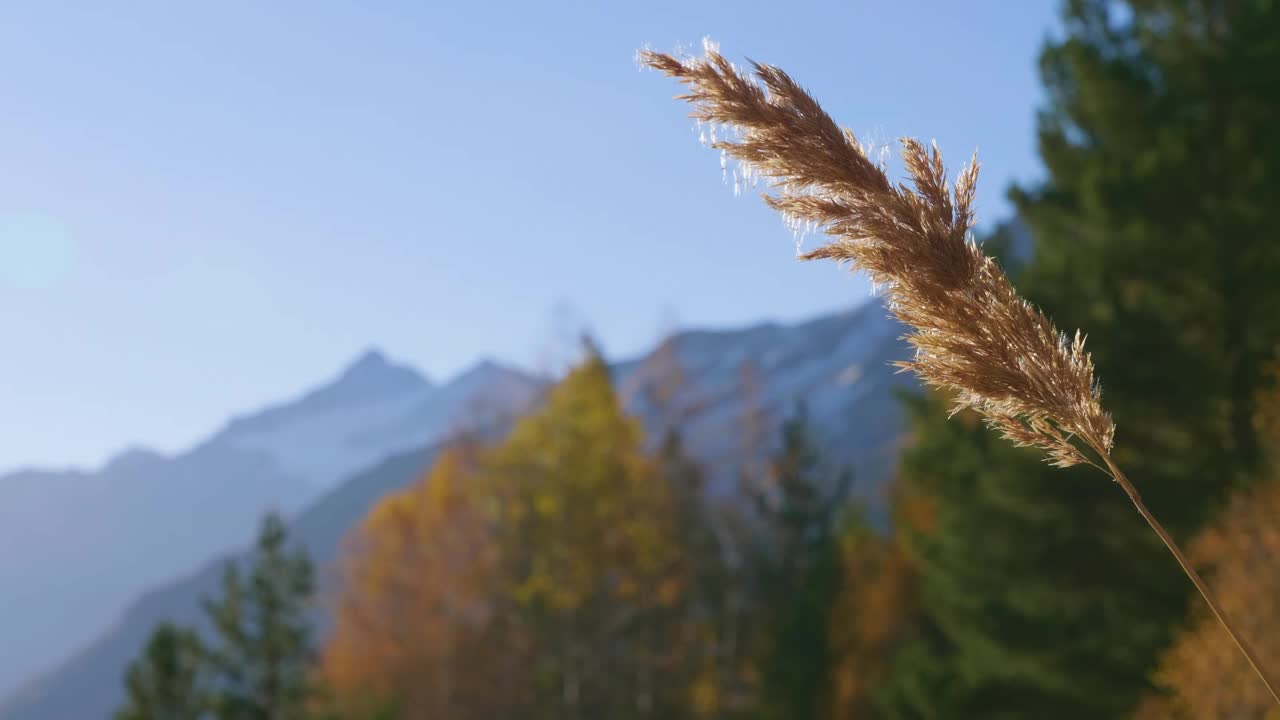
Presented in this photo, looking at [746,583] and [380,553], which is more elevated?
[380,553]

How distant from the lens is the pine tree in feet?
67.3

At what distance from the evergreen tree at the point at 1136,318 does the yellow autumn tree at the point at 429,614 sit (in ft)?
55.6

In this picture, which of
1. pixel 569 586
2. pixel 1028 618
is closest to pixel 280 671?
pixel 569 586

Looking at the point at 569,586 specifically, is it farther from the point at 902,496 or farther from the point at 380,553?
the point at 902,496

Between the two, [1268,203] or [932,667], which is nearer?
[1268,203]

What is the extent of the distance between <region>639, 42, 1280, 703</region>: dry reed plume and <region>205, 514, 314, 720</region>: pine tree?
2025cm

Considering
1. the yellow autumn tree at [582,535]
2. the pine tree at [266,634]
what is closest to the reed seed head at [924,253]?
the pine tree at [266,634]

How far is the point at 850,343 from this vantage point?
540 ft

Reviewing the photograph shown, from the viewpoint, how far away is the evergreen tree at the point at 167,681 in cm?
1903

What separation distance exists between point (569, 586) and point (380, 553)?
30.4 ft

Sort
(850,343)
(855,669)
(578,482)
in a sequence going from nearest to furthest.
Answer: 1. (578,482)
2. (855,669)
3. (850,343)

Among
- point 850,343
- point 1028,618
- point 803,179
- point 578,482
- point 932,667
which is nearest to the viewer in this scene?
point 803,179

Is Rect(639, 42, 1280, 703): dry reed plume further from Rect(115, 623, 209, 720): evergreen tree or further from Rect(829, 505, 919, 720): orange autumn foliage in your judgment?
Rect(829, 505, 919, 720): orange autumn foliage

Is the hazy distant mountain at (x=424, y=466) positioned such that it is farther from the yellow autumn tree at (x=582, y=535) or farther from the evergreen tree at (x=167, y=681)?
the evergreen tree at (x=167, y=681)
